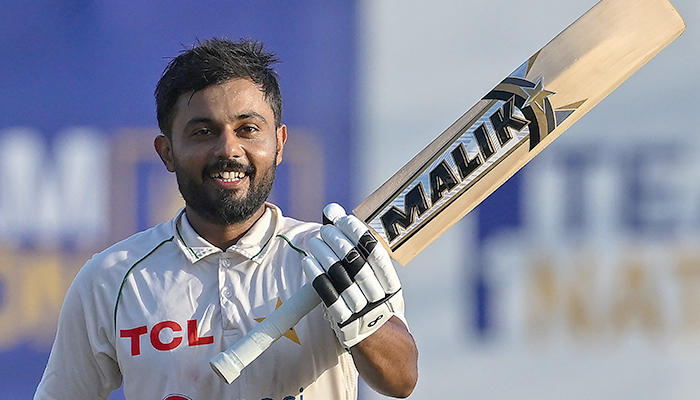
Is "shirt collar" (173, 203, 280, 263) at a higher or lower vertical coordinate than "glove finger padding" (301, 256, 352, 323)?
higher

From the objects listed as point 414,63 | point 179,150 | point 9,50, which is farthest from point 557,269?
point 9,50

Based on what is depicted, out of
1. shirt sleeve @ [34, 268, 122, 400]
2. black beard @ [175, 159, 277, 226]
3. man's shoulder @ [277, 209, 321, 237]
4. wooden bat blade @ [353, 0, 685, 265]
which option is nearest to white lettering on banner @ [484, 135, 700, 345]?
wooden bat blade @ [353, 0, 685, 265]

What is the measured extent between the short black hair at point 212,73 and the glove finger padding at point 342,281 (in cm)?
32

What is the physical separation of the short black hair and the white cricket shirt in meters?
0.21

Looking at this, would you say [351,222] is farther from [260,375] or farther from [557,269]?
[557,269]

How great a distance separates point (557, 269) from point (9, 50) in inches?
79.3

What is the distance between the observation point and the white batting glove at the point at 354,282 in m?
1.23

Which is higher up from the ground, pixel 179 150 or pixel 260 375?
pixel 179 150

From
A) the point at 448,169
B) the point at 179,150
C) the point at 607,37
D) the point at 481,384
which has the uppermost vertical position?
the point at 179,150

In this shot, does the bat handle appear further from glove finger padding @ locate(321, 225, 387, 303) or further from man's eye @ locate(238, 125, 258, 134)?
man's eye @ locate(238, 125, 258, 134)

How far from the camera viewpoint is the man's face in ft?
4.48

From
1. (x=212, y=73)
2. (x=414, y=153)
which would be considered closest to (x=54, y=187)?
(x=414, y=153)

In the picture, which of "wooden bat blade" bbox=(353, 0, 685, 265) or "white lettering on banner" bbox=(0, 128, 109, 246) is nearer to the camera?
"wooden bat blade" bbox=(353, 0, 685, 265)

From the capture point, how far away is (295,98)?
2.81 m
